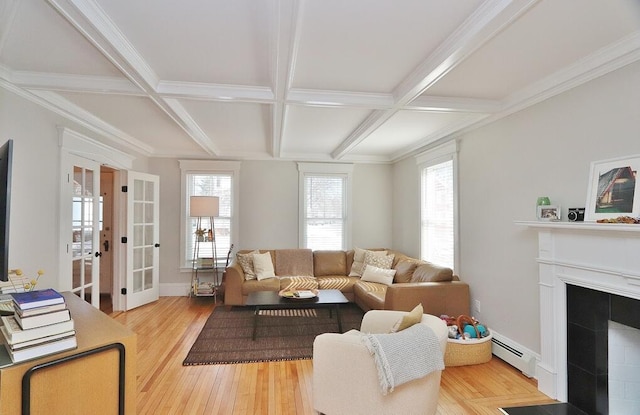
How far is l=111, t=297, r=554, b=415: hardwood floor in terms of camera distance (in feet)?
7.38

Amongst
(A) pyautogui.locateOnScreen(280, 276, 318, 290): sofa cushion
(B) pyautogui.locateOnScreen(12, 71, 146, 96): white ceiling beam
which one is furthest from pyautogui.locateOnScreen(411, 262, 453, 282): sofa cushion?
(B) pyautogui.locateOnScreen(12, 71, 146, 96): white ceiling beam

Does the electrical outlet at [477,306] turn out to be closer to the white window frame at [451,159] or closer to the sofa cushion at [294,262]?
the white window frame at [451,159]

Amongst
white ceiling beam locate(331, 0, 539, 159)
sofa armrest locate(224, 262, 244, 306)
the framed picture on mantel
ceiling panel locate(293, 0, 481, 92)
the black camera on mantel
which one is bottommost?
sofa armrest locate(224, 262, 244, 306)

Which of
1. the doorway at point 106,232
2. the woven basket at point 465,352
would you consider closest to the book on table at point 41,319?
the woven basket at point 465,352

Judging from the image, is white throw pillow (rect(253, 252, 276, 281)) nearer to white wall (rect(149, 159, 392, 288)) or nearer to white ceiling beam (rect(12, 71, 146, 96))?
white wall (rect(149, 159, 392, 288))

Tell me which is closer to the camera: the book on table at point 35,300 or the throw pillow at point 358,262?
the book on table at point 35,300

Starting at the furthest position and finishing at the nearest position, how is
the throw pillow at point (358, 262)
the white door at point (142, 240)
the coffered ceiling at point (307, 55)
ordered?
the throw pillow at point (358, 262) < the white door at point (142, 240) < the coffered ceiling at point (307, 55)

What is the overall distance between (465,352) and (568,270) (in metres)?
1.16

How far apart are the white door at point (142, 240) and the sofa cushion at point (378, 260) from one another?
11.0 ft

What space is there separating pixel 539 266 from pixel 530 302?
41cm

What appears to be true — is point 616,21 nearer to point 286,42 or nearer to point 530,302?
point 286,42

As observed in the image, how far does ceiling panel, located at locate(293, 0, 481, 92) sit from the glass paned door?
276 cm

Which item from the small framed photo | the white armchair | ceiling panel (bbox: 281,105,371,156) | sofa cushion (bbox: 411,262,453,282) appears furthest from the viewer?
sofa cushion (bbox: 411,262,453,282)

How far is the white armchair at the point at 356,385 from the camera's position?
1.82 metres
